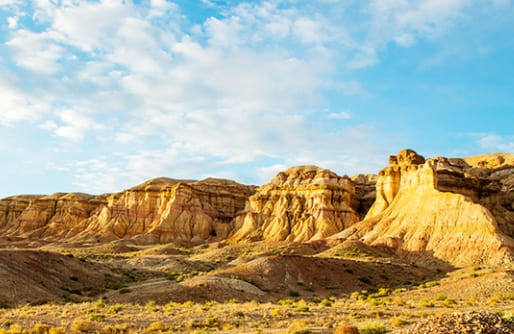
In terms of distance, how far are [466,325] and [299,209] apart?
7274 centimetres

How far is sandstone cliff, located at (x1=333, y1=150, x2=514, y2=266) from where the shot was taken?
1853 inches

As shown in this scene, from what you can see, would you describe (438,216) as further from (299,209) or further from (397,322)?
(397,322)

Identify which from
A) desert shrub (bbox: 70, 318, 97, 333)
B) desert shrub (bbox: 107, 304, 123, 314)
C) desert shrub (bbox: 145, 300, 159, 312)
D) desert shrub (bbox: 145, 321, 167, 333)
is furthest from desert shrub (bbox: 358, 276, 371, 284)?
desert shrub (bbox: 70, 318, 97, 333)

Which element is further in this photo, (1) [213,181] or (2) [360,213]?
(1) [213,181]

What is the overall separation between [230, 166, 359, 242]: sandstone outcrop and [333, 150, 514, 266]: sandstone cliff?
33.6 feet

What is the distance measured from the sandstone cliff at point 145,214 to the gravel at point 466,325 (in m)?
77.0

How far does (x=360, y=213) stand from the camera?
86.9m

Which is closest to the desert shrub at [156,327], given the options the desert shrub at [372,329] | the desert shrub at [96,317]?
the desert shrub at [96,317]

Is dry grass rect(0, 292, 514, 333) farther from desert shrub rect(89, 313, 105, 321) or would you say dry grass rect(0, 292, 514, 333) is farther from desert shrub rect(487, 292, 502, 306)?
desert shrub rect(487, 292, 502, 306)

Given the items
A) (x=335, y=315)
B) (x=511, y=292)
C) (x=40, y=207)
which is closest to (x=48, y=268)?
(x=335, y=315)

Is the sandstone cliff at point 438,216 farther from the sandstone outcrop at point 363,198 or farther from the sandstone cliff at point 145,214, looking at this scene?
the sandstone cliff at point 145,214

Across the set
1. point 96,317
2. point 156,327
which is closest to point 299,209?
point 96,317

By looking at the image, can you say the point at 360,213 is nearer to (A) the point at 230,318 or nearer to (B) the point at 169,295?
(B) the point at 169,295

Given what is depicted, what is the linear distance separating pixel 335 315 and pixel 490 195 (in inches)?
2212
